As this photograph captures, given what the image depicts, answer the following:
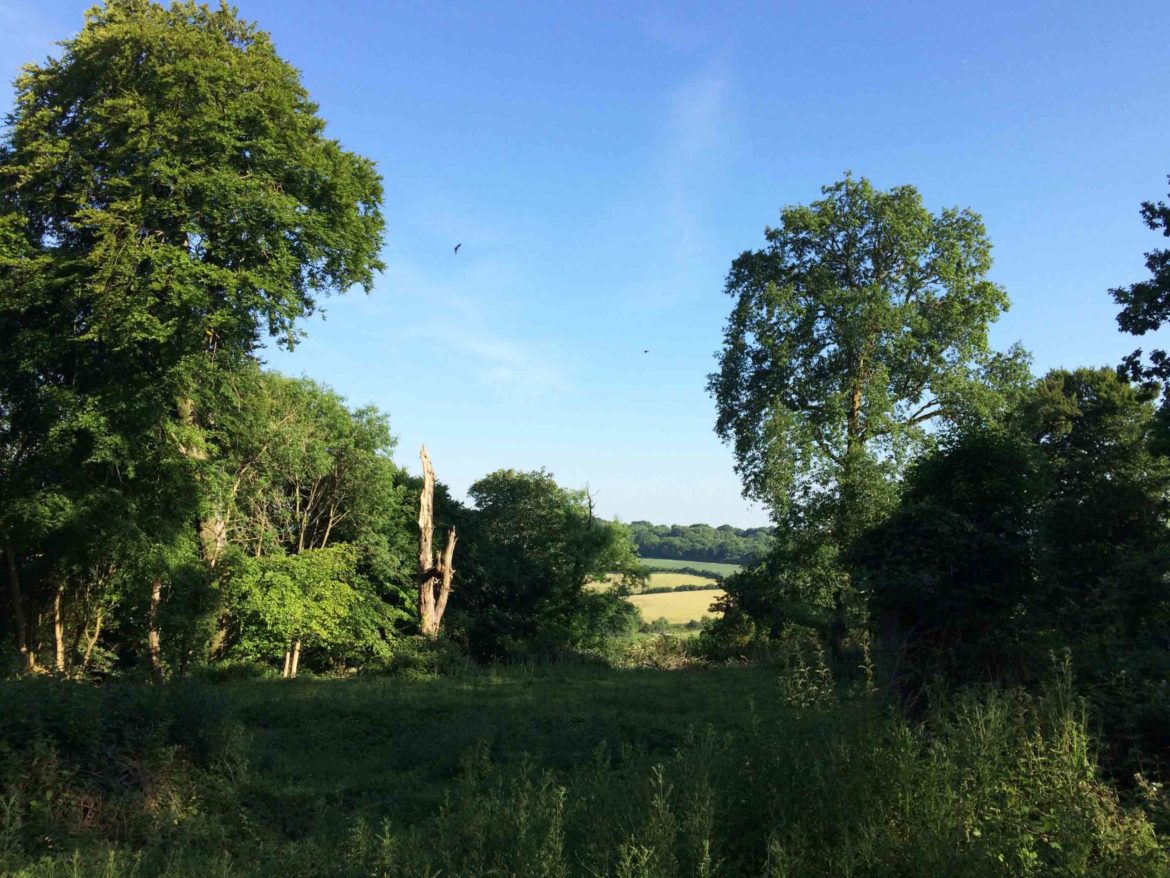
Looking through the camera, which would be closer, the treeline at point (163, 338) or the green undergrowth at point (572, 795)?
the green undergrowth at point (572, 795)

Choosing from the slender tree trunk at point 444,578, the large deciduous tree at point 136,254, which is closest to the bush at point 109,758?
the large deciduous tree at point 136,254

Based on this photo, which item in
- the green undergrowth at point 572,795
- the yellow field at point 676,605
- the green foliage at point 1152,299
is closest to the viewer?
the green undergrowth at point 572,795

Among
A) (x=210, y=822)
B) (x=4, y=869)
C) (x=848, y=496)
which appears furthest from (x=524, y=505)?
(x=4, y=869)

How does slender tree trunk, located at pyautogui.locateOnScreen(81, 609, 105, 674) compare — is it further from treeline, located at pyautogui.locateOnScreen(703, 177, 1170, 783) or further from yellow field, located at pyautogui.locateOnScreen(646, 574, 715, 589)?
yellow field, located at pyautogui.locateOnScreen(646, 574, 715, 589)

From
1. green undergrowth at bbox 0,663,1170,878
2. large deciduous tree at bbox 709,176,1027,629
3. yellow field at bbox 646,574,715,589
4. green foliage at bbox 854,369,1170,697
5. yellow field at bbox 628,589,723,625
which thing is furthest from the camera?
yellow field at bbox 646,574,715,589

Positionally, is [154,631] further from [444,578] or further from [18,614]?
[444,578]

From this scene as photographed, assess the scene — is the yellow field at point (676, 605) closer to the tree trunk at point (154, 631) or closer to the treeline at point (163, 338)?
the treeline at point (163, 338)

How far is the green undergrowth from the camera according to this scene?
4.14m

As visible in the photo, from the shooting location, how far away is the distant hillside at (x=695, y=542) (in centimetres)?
8769

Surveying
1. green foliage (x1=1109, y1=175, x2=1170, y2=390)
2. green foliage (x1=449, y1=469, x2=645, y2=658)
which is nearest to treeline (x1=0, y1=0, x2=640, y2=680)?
green foliage (x1=449, y1=469, x2=645, y2=658)

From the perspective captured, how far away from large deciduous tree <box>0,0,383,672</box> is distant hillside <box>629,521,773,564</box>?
68.8 metres

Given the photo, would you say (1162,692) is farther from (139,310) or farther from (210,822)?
(139,310)

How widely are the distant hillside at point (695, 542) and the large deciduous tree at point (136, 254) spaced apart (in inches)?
2709

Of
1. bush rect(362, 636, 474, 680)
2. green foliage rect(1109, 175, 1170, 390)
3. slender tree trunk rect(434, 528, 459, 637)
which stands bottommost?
bush rect(362, 636, 474, 680)
